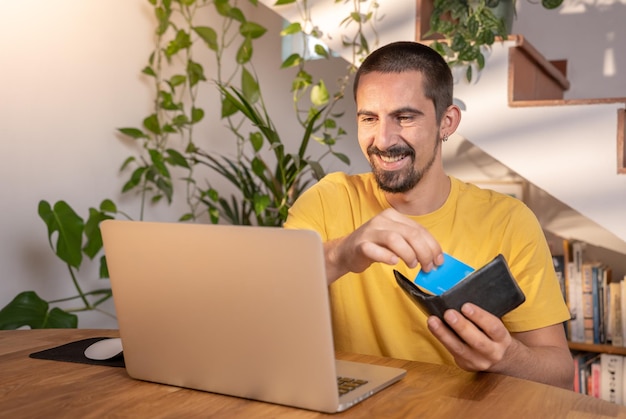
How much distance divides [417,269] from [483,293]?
0.53 m

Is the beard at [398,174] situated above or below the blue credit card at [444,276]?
above

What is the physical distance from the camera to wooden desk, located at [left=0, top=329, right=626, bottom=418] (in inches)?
46.9

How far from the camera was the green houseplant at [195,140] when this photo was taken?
286 centimetres

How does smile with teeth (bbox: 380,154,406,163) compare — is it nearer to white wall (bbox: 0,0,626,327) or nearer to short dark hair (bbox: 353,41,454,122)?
short dark hair (bbox: 353,41,454,122)

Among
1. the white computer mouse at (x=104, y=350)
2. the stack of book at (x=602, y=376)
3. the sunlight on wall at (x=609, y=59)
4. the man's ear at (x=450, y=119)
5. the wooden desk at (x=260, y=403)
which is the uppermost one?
the sunlight on wall at (x=609, y=59)

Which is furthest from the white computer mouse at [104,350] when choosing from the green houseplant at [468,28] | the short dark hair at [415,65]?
the green houseplant at [468,28]

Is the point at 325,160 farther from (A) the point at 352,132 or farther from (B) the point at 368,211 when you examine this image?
(B) the point at 368,211

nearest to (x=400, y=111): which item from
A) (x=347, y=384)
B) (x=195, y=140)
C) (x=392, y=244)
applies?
(x=392, y=244)

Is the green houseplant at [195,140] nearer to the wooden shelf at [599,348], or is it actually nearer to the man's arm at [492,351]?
the wooden shelf at [599,348]

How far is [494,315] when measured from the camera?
133 cm

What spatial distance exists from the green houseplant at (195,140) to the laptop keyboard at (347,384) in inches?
62.6

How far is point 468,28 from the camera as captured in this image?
2.61 m

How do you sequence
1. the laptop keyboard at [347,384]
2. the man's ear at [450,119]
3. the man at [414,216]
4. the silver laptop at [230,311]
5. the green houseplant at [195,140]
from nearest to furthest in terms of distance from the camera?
the silver laptop at [230,311] < the laptop keyboard at [347,384] < the man at [414,216] < the man's ear at [450,119] < the green houseplant at [195,140]

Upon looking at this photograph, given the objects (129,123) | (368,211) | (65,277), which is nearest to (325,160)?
(129,123)
